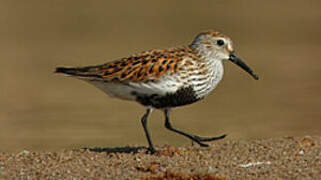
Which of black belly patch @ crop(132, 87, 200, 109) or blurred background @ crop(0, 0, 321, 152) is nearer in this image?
black belly patch @ crop(132, 87, 200, 109)

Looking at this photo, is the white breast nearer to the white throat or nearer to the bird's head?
the white throat

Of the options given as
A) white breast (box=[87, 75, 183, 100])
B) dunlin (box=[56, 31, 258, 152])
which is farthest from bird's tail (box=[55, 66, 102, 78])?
white breast (box=[87, 75, 183, 100])

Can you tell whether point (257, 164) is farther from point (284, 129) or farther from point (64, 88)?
point (64, 88)

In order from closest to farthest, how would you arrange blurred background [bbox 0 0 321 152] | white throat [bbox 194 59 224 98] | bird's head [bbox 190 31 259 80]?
1. white throat [bbox 194 59 224 98]
2. bird's head [bbox 190 31 259 80]
3. blurred background [bbox 0 0 321 152]

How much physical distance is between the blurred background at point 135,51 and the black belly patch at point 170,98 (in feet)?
8.09

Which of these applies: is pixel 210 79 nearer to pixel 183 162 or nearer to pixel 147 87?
pixel 147 87

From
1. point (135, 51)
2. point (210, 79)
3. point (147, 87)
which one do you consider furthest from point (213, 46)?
point (135, 51)

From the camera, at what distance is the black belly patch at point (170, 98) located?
31.4ft

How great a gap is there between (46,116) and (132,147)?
4.25 metres

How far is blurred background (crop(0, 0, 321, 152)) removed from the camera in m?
13.4

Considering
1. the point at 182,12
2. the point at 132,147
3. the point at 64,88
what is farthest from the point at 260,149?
the point at 182,12

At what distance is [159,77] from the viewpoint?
9562 millimetres

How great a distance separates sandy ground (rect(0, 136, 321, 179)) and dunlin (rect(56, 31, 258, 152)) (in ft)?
1.80

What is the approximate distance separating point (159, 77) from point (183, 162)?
1.01 meters
